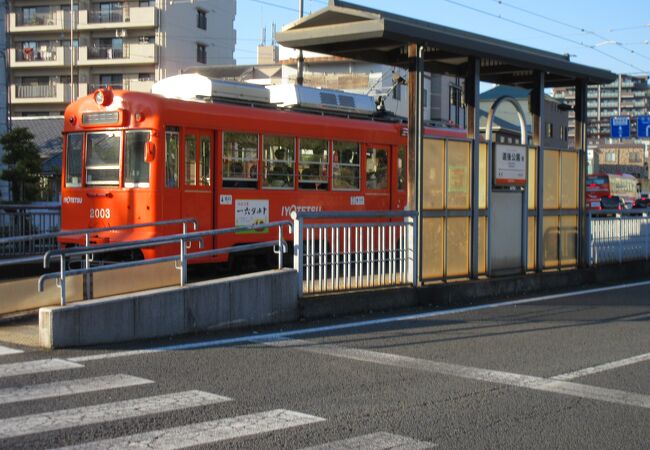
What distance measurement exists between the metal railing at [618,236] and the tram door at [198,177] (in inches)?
301

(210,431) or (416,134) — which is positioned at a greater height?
(416,134)

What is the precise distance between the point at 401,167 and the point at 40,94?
4085 cm

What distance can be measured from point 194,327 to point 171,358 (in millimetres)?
1506

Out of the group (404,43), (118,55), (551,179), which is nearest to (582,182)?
(551,179)

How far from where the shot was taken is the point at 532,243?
1491 centimetres

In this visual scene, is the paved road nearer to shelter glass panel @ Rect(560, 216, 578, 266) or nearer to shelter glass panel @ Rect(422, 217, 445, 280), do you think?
shelter glass panel @ Rect(422, 217, 445, 280)

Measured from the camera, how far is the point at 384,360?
8398 millimetres

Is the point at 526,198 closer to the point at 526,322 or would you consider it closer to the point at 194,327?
the point at 526,322

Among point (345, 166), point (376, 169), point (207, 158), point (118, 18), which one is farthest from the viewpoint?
point (118, 18)

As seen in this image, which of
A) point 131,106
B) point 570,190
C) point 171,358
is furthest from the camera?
point 570,190

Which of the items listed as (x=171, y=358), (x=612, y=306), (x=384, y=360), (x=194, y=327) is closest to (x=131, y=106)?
(x=194, y=327)

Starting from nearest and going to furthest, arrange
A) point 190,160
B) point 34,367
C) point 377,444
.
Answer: point 377,444, point 34,367, point 190,160

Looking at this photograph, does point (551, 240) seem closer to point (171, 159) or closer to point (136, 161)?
point (171, 159)

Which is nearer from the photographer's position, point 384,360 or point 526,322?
point 384,360
